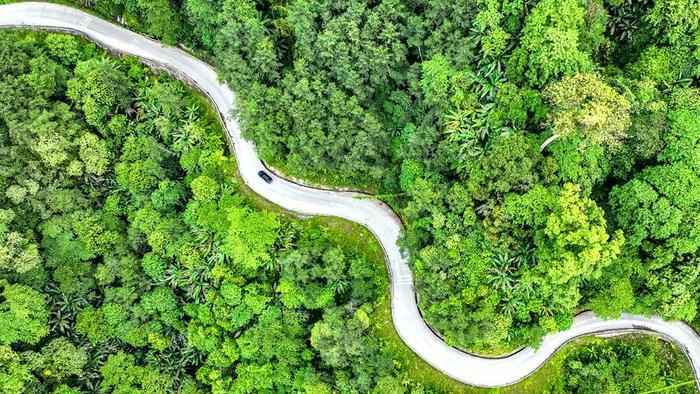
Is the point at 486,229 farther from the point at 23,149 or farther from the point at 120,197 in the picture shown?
the point at 23,149

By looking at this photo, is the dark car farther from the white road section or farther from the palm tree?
the palm tree

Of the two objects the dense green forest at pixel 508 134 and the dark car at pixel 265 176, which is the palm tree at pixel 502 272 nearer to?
the dense green forest at pixel 508 134

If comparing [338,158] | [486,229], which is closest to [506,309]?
[486,229]

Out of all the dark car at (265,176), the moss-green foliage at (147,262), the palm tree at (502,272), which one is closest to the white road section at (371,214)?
the dark car at (265,176)

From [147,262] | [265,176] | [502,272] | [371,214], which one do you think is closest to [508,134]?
[502,272]

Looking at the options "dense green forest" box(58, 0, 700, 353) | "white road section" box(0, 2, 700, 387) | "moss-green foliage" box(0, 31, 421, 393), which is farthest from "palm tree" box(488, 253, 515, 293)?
"moss-green foliage" box(0, 31, 421, 393)

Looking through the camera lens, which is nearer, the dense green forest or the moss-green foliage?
the dense green forest

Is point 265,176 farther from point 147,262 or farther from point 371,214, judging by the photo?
point 147,262
